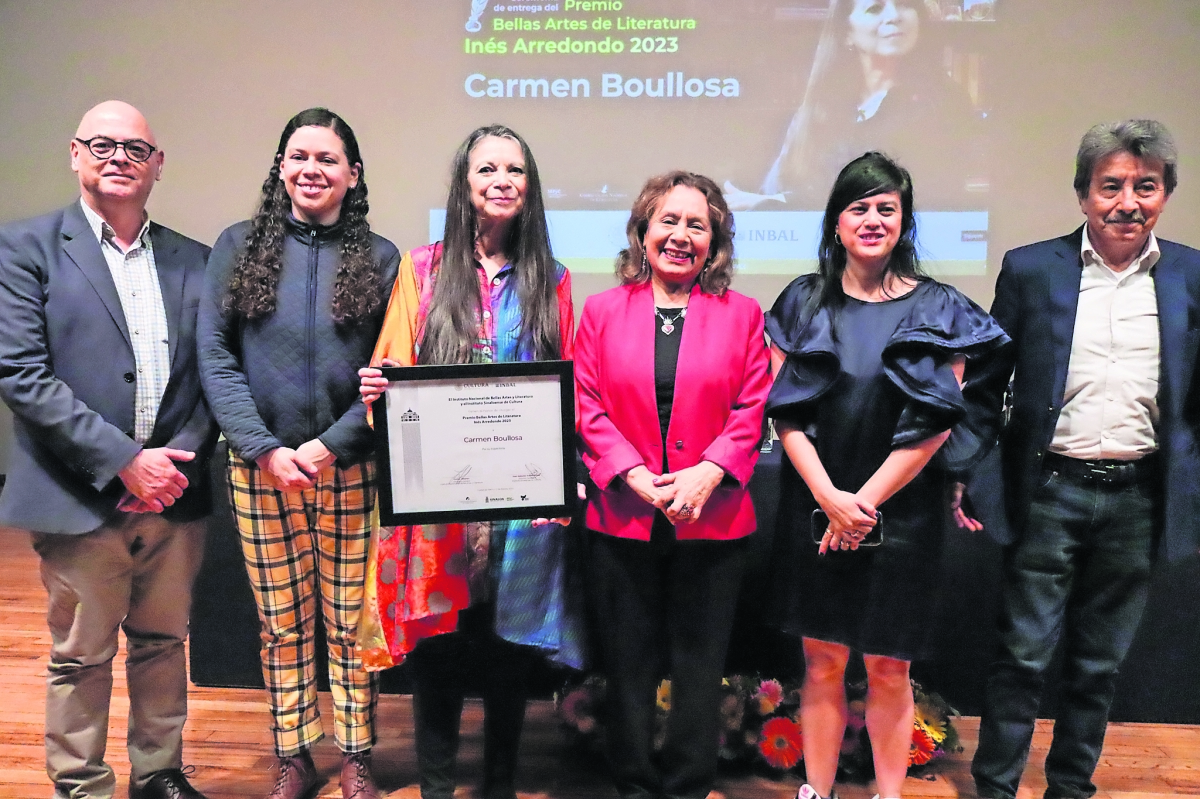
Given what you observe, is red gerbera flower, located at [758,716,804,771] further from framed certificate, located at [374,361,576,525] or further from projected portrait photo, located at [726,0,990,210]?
projected portrait photo, located at [726,0,990,210]

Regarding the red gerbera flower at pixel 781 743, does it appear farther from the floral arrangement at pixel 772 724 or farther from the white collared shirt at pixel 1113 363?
the white collared shirt at pixel 1113 363

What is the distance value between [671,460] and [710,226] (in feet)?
1.81

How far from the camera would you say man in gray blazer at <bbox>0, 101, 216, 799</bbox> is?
189 cm

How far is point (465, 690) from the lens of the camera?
2062mm

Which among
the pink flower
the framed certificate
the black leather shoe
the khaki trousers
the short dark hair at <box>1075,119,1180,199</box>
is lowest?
the black leather shoe

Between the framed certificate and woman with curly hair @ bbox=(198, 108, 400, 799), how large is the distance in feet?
0.60

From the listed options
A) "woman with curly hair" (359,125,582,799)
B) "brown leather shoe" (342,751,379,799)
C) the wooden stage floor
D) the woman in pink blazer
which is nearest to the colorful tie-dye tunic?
"woman with curly hair" (359,125,582,799)

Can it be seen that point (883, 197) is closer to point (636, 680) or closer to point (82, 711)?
point (636, 680)

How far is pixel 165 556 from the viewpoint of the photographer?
2086 millimetres

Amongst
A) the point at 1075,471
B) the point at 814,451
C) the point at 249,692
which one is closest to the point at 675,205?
the point at 814,451

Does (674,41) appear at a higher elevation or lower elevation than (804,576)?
higher

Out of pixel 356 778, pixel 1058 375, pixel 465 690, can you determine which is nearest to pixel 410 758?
pixel 356 778

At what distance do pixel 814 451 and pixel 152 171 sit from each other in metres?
1.75

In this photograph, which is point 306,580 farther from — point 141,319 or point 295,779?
point 141,319
